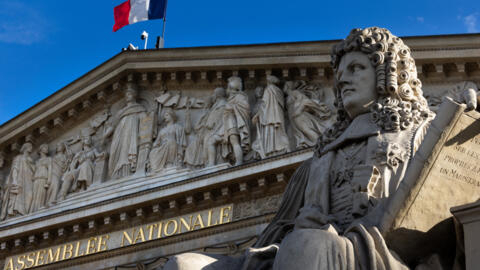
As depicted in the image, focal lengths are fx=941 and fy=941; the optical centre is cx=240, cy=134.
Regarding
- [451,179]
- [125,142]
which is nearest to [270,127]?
[125,142]

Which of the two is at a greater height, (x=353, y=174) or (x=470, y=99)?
(x=470, y=99)

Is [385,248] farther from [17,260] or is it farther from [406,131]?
[17,260]

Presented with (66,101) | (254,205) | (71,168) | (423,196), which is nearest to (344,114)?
(423,196)

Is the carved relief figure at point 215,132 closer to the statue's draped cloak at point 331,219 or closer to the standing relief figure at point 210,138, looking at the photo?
the standing relief figure at point 210,138

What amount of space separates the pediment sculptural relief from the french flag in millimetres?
3204

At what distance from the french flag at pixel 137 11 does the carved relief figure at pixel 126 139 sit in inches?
146

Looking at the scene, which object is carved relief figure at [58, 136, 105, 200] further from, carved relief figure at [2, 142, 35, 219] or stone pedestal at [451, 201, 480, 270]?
stone pedestal at [451, 201, 480, 270]

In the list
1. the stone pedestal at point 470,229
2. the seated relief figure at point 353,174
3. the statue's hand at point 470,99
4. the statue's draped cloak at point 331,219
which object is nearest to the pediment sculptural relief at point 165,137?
the seated relief figure at point 353,174

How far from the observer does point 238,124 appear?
16844 millimetres

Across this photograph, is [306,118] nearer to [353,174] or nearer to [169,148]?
[169,148]

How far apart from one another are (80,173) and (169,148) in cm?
227

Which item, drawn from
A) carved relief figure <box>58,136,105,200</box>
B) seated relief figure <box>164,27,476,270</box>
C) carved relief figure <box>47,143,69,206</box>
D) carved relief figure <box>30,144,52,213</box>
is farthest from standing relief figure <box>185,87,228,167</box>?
seated relief figure <box>164,27,476,270</box>

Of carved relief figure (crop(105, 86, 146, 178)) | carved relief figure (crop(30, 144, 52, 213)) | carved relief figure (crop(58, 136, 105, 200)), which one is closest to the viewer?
carved relief figure (crop(105, 86, 146, 178))

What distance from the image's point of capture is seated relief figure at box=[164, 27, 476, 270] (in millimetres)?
3920
